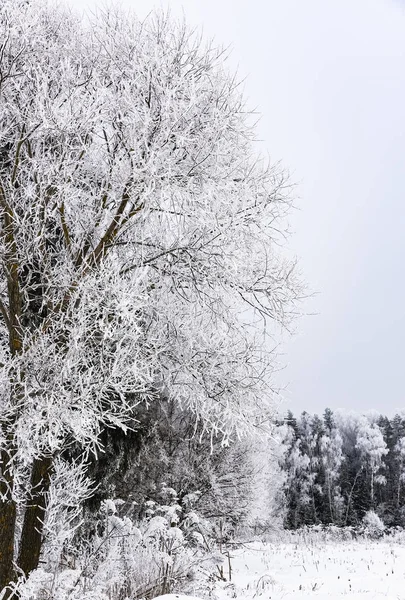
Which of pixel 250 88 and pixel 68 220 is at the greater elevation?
pixel 250 88

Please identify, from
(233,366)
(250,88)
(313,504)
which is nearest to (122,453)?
(233,366)

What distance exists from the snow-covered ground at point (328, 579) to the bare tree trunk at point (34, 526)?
2.10m

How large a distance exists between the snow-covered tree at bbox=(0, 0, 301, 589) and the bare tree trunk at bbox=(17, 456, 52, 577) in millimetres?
18

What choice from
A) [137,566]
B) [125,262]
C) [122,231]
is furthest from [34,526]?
[122,231]

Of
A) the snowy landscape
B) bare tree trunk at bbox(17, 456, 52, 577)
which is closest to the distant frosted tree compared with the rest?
the snowy landscape

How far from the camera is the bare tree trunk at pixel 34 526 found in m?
5.39

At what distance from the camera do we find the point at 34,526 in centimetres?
555

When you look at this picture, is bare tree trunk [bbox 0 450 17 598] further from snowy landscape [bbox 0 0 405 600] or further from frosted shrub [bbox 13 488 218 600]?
frosted shrub [bbox 13 488 218 600]

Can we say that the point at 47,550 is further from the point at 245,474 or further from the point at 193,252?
the point at 245,474

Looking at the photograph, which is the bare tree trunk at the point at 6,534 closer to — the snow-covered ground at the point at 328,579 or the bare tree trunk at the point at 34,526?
the bare tree trunk at the point at 34,526

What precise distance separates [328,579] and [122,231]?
676 centimetres

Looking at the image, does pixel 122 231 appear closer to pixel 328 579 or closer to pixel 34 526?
pixel 34 526

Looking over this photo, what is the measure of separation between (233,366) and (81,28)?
4.50 metres

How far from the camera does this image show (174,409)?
14727 millimetres
